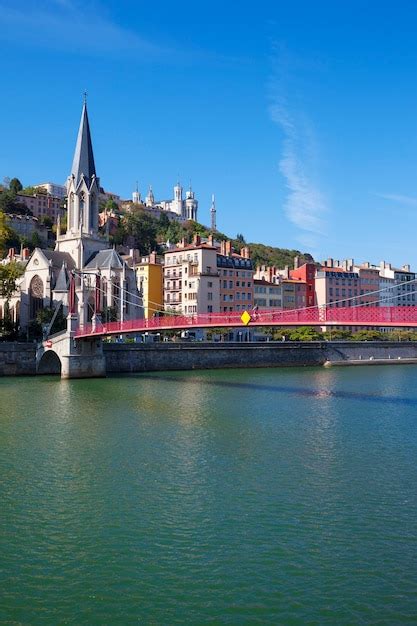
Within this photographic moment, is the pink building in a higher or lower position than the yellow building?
higher

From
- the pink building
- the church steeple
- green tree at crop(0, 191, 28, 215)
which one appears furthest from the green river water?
the pink building

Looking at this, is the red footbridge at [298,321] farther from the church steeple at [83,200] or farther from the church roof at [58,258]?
the church steeple at [83,200]

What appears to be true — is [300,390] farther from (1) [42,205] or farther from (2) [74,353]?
(1) [42,205]

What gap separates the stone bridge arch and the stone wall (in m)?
0.45

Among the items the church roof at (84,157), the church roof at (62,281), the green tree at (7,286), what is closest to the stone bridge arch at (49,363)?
the green tree at (7,286)

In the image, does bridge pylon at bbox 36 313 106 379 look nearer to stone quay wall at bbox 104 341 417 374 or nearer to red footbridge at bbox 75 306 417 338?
red footbridge at bbox 75 306 417 338

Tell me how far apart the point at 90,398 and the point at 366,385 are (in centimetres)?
1690

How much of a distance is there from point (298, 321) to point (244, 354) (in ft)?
83.1

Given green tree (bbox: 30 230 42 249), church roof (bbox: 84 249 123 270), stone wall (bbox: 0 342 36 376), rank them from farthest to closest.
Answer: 1. green tree (bbox: 30 230 42 249)
2. church roof (bbox: 84 249 123 270)
3. stone wall (bbox: 0 342 36 376)

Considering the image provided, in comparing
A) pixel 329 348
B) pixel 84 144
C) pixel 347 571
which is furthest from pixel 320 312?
pixel 84 144

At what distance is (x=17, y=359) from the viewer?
4388cm

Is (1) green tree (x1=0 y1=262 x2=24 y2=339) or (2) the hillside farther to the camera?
A: (2) the hillside

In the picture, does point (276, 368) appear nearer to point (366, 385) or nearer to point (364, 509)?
point (366, 385)

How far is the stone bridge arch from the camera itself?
147 feet
